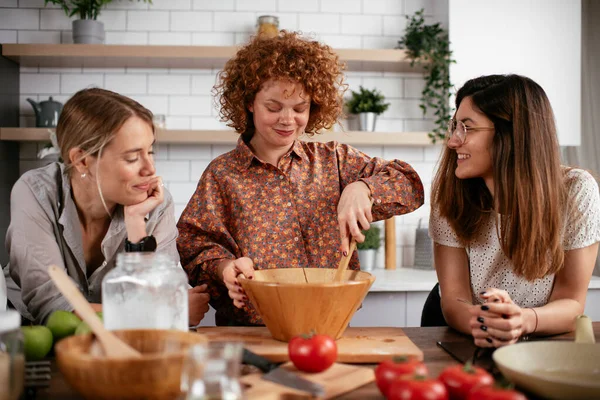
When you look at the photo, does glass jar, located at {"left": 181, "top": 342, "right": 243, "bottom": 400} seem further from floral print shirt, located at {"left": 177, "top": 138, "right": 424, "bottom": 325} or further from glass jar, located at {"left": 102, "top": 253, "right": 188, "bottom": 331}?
floral print shirt, located at {"left": 177, "top": 138, "right": 424, "bottom": 325}

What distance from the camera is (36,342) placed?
1.20m

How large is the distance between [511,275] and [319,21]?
7.98 ft

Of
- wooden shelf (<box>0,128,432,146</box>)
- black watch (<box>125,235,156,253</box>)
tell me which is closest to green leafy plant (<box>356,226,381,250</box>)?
wooden shelf (<box>0,128,432,146</box>)

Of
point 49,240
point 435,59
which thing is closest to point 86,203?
point 49,240

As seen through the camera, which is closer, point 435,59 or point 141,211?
point 141,211

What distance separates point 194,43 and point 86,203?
2229mm

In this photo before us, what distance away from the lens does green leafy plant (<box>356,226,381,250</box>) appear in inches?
139

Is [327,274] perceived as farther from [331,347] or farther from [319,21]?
[319,21]

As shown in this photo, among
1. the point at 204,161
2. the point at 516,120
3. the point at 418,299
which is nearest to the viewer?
the point at 516,120

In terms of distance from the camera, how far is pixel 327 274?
1576 mm

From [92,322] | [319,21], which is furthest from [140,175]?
[319,21]

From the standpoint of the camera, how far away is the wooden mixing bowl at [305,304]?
129 cm

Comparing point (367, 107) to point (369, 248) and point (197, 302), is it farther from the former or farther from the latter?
point (197, 302)

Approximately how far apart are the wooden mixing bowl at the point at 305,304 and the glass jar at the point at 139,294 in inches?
9.3
